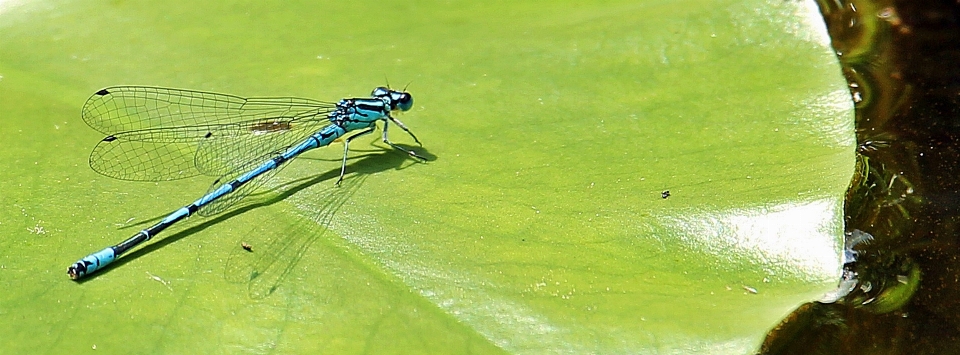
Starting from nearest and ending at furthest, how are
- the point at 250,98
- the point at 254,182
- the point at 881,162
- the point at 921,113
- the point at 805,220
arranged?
the point at 805,220, the point at 254,182, the point at 250,98, the point at 881,162, the point at 921,113

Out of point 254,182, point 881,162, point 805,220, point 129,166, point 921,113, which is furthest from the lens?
point 921,113

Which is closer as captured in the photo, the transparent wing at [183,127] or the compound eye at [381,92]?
the transparent wing at [183,127]

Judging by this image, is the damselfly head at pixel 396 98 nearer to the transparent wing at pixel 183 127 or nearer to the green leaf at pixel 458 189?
the green leaf at pixel 458 189

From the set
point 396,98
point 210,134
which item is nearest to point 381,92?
point 396,98

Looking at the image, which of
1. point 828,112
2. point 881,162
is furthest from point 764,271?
point 881,162

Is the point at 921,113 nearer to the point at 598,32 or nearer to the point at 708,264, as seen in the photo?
the point at 598,32

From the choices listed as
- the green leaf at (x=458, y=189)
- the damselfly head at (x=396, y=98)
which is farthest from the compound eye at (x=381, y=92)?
the green leaf at (x=458, y=189)

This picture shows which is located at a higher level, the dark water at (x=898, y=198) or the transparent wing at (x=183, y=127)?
the transparent wing at (x=183, y=127)

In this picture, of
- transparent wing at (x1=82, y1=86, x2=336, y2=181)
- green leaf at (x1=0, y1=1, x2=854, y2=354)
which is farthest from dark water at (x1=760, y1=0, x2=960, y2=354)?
transparent wing at (x1=82, y1=86, x2=336, y2=181)
